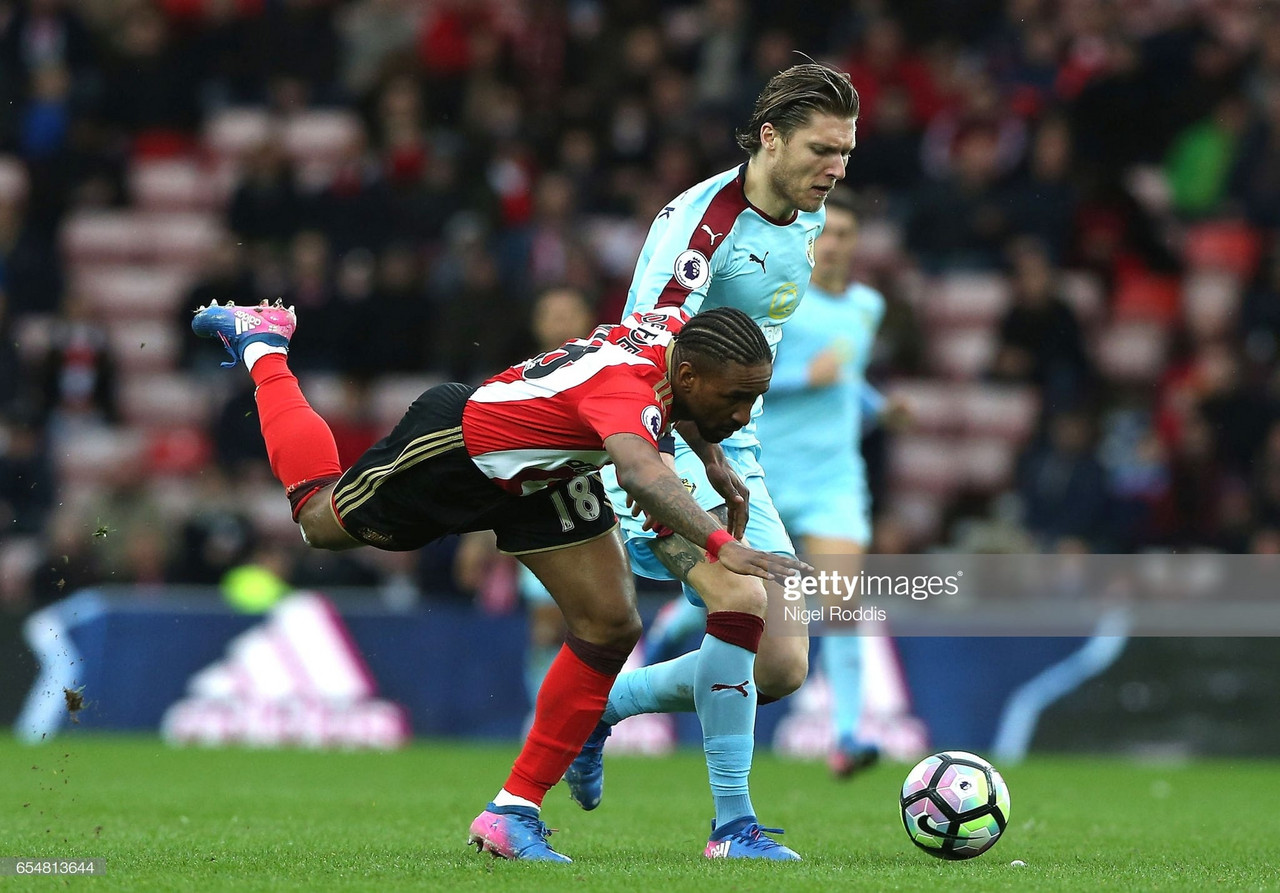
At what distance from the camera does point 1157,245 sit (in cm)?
1439

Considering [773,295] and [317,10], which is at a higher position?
[317,10]

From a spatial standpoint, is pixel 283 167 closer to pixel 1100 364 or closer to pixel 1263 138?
pixel 1100 364

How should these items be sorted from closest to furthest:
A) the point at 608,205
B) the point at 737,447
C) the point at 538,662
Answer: the point at 737,447 < the point at 538,662 < the point at 608,205

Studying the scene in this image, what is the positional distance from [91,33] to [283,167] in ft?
9.24

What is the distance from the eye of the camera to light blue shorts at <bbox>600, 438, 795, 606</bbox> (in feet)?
20.5

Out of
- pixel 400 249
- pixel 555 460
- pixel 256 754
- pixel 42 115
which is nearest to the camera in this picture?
pixel 555 460

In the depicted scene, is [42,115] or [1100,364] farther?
[42,115]

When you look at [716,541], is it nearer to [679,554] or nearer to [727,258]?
[679,554]

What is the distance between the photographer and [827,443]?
29.8ft

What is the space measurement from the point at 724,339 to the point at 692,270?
2.71 feet

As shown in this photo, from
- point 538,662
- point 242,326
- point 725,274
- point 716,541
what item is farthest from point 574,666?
point 538,662

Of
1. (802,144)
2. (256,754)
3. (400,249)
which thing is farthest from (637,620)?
(400,249)

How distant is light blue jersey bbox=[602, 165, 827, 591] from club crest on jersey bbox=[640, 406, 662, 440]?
791 mm

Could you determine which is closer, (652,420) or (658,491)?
(658,491)
